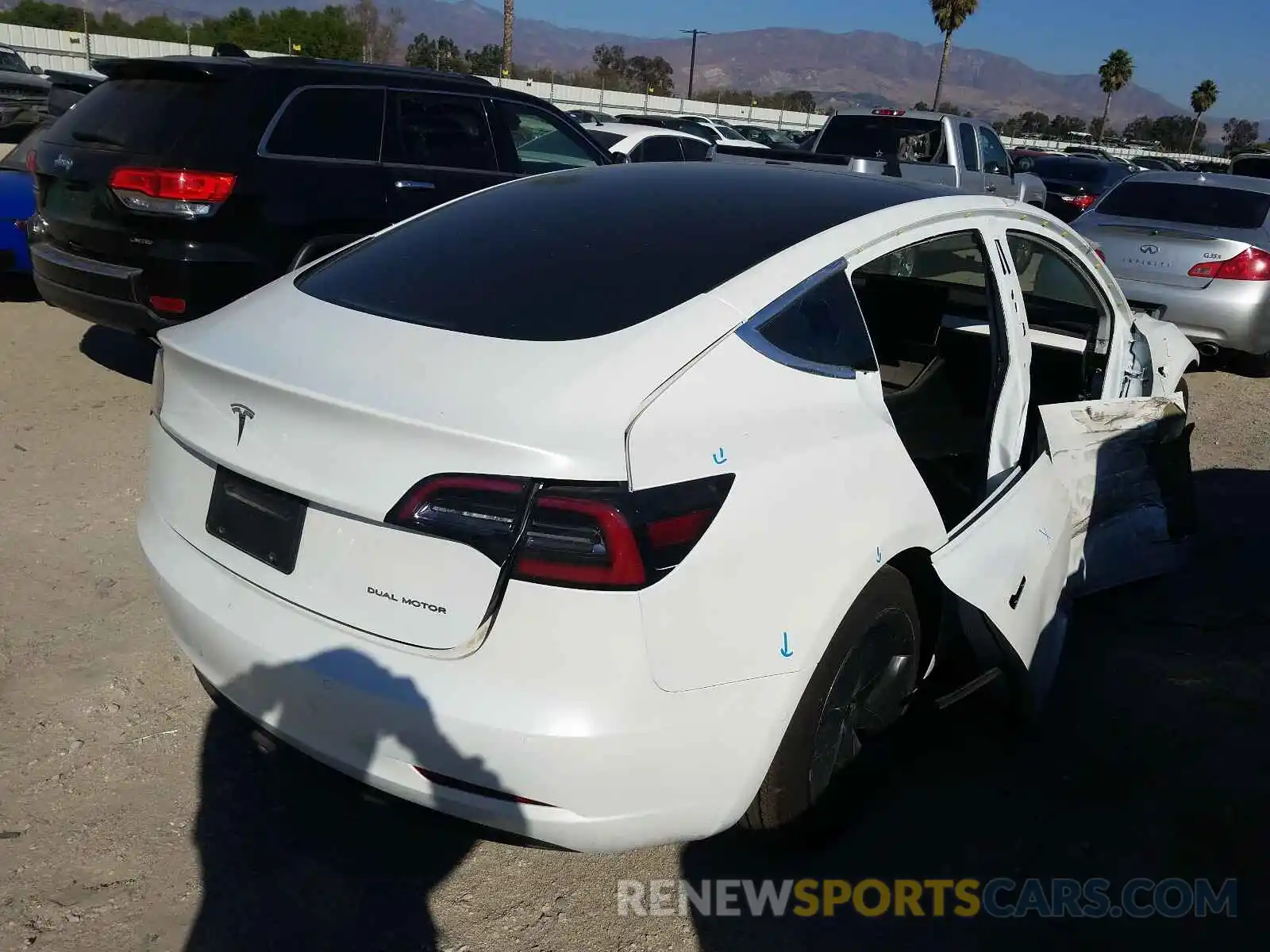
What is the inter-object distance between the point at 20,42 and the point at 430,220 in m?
46.6

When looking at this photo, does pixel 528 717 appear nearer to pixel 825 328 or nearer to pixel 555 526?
pixel 555 526

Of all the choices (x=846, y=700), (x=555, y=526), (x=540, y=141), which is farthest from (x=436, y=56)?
(x=555, y=526)

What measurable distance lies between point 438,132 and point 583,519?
4.95 meters

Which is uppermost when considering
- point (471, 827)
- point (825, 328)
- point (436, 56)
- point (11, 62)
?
point (436, 56)

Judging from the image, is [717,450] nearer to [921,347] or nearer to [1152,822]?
[1152,822]

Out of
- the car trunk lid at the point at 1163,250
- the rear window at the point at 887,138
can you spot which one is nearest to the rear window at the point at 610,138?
the rear window at the point at 887,138

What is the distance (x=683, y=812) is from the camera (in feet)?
7.03

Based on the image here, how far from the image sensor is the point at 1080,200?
1639 cm

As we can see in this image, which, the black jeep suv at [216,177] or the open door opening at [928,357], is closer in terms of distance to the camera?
the open door opening at [928,357]

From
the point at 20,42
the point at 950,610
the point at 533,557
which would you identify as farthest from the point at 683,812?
the point at 20,42

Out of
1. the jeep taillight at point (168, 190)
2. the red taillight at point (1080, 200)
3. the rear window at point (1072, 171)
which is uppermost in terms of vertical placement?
the rear window at point (1072, 171)

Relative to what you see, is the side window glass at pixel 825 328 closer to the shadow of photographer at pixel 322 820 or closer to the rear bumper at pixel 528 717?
the rear bumper at pixel 528 717

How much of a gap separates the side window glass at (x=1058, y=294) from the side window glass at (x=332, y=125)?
3.56 metres

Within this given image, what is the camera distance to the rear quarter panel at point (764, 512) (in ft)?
6.62
